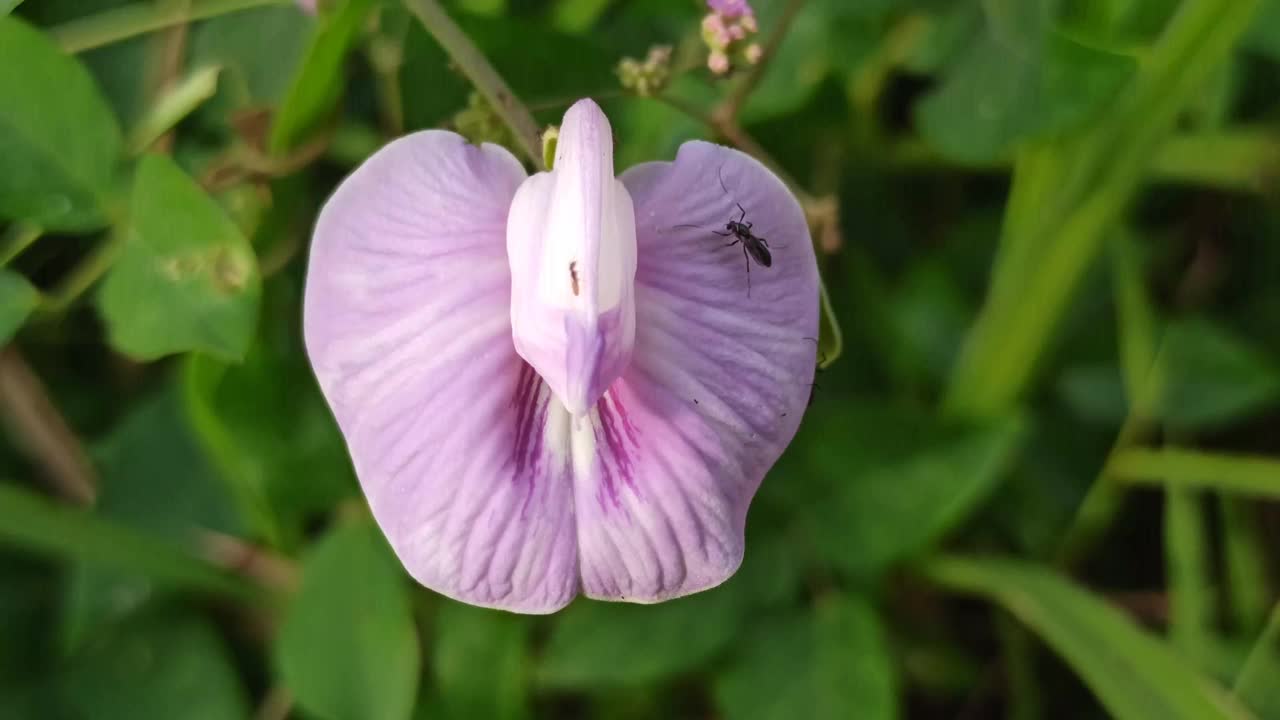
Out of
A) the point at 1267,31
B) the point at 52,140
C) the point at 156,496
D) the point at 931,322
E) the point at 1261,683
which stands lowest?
the point at 1261,683

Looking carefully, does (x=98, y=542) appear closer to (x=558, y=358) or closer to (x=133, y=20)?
(x=133, y=20)

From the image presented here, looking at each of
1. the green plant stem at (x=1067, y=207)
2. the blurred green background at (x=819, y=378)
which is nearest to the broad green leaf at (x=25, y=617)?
the blurred green background at (x=819, y=378)

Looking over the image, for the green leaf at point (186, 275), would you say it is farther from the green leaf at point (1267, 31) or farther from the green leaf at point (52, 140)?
the green leaf at point (1267, 31)

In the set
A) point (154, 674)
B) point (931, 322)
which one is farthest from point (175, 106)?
point (931, 322)

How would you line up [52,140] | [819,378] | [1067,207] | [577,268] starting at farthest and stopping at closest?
[819,378] < [1067,207] < [52,140] < [577,268]

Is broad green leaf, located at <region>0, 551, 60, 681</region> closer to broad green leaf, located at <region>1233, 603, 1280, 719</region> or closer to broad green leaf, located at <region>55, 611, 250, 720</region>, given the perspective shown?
broad green leaf, located at <region>55, 611, 250, 720</region>

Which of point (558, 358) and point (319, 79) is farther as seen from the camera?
point (319, 79)
